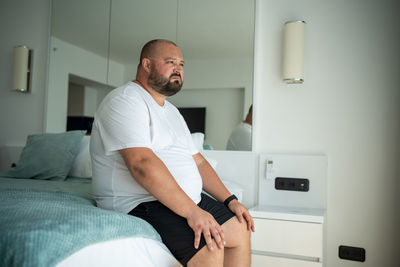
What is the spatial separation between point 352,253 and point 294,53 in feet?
4.43

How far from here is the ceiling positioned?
9.27 ft

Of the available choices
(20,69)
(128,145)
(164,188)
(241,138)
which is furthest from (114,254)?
(20,69)

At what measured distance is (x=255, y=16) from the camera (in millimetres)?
2775

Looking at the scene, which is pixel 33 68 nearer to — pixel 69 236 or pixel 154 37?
pixel 154 37

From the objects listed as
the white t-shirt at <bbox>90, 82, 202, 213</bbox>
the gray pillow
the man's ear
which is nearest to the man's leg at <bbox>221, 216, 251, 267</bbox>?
the white t-shirt at <bbox>90, 82, 202, 213</bbox>

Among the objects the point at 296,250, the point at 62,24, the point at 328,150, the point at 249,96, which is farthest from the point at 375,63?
the point at 62,24

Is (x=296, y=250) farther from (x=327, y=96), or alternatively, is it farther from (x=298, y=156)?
(x=327, y=96)

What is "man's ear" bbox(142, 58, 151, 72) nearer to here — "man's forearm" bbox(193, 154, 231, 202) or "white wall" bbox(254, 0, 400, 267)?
"man's forearm" bbox(193, 154, 231, 202)

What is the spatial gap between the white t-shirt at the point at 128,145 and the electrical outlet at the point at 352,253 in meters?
1.33

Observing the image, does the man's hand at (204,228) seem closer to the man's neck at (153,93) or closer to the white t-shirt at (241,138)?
the man's neck at (153,93)

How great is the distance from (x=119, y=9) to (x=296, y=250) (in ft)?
7.53

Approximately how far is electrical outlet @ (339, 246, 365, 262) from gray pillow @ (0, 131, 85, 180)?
188 centimetres

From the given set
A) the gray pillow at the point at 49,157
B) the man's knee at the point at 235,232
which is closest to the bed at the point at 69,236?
the man's knee at the point at 235,232

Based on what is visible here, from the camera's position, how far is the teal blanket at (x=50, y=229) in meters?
0.97
